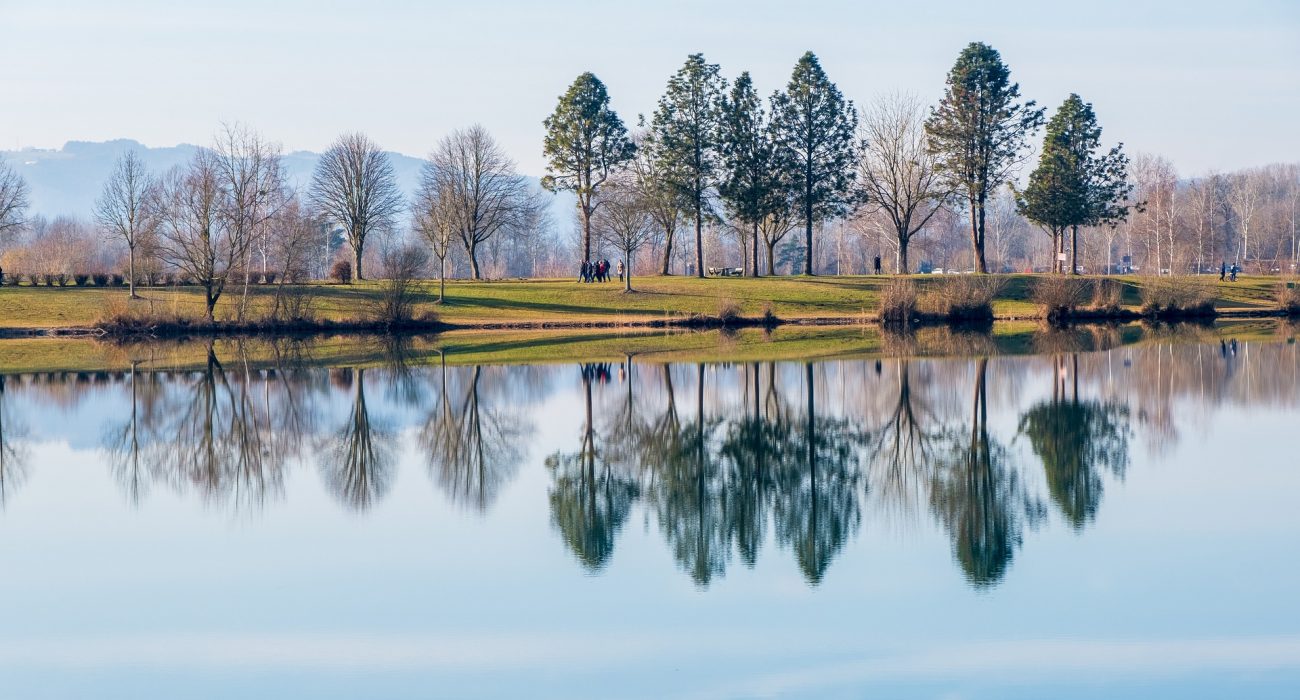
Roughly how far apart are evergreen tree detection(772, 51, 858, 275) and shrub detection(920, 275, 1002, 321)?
13133 millimetres

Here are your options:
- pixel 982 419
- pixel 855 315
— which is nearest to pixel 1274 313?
pixel 855 315

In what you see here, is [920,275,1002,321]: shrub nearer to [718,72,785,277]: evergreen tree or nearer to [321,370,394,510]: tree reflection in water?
[718,72,785,277]: evergreen tree

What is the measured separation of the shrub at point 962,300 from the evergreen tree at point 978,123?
11.7 meters

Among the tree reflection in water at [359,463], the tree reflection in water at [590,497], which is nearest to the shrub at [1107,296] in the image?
the tree reflection in water at [590,497]

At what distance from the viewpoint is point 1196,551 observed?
47.8 ft

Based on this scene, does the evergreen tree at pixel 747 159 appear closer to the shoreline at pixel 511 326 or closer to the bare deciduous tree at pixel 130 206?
the shoreline at pixel 511 326

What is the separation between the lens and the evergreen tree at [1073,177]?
66562 mm

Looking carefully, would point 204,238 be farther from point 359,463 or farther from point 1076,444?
point 1076,444

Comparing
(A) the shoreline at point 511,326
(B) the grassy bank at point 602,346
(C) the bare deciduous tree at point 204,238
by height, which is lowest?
(B) the grassy bank at point 602,346

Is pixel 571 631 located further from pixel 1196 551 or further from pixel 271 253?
pixel 271 253

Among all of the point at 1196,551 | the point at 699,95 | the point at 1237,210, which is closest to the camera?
the point at 1196,551

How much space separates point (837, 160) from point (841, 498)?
53274mm

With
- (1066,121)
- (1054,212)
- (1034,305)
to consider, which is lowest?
(1034,305)

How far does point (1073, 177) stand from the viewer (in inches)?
2616
